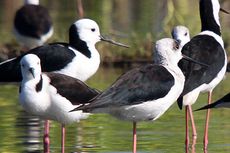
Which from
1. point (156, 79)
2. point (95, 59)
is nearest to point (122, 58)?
point (95, 59)

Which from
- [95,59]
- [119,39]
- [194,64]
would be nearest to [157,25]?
[119,39]

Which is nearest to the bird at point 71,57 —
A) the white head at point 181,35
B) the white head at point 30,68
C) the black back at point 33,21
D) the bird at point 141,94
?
the white head at point 181,35

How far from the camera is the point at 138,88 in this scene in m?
8.16

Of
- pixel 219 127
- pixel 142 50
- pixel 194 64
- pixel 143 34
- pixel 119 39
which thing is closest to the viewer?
pixel 194 64

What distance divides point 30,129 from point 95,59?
97cm

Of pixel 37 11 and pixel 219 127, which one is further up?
pixel 37 11

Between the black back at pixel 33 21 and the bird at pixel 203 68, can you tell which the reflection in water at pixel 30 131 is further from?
the black back at pixel 33 21

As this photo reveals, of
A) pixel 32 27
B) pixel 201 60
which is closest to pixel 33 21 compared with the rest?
pixel 32 27

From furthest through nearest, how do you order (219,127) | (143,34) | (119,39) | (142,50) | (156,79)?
(143,34) < (119,39) < (142,50) < (219,127) < (156,79)

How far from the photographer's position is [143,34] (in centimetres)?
1587

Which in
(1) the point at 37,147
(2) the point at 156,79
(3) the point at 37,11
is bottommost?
(1) the point at 37,147

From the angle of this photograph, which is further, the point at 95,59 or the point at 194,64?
the point at 95,59

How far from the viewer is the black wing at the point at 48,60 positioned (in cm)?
1014

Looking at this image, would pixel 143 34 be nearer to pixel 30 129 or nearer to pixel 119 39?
pixel 119 39
